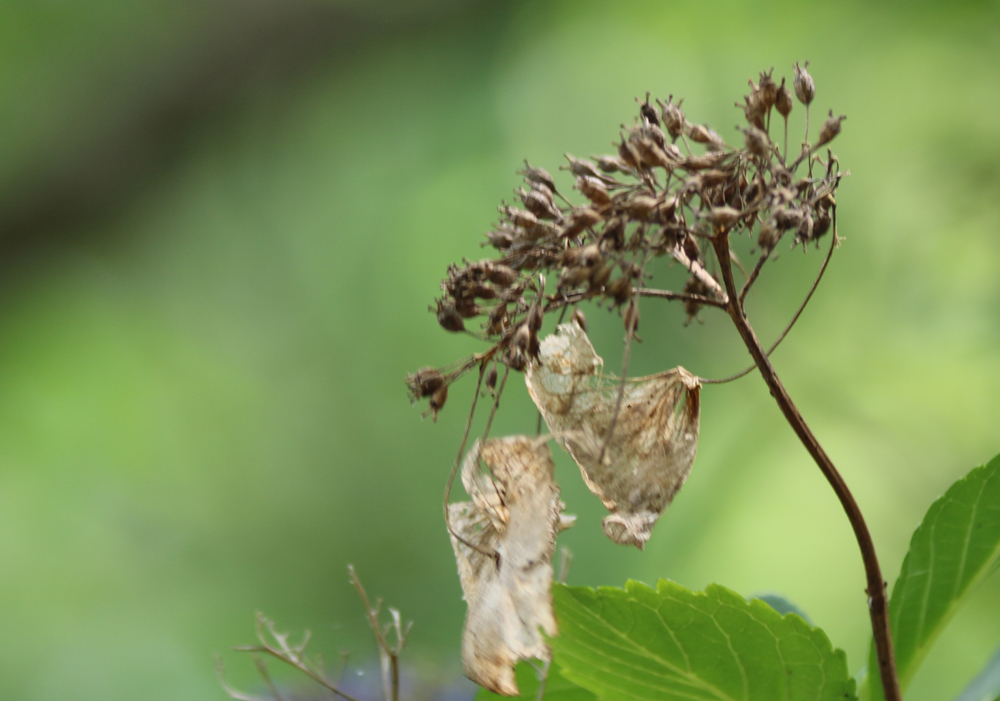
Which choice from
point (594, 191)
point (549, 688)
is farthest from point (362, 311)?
point (594, 191)

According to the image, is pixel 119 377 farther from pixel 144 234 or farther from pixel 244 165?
pixel 244 165

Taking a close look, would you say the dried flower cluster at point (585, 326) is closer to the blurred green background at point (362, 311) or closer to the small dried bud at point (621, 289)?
the small dried bud at point (621, 289)

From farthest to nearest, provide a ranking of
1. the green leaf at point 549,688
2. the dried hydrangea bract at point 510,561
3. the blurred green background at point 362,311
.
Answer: the blurred green background at point 362,311, the green leaf at point 549,688, the dried hydrangea bract at point 510,561

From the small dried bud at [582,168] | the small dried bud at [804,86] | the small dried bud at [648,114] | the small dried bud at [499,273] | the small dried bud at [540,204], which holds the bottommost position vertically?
the small dried bud at [499,273]

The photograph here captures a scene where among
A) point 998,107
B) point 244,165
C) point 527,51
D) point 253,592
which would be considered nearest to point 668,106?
point 998,107

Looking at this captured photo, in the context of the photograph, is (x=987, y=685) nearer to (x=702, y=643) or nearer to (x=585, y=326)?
(x=702, y=643)

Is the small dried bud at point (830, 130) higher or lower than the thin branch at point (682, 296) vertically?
higher

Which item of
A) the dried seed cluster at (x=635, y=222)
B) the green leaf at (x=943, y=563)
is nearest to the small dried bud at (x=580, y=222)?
the dried seed cluster at (x=635, y=222)
